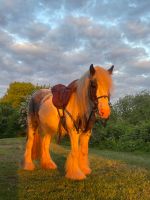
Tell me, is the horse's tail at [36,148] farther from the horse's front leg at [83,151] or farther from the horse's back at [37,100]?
the horse's front leg at [83,151]

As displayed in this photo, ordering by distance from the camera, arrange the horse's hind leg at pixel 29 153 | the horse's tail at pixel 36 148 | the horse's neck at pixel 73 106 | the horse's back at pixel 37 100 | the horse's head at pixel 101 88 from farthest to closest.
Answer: the horse's tail at pixel 36 148 < the horse's back at pixel 37 100 < the horse's hind leg at pixel 29 153 < the horse's neck at pixel 73 106 < the horse's head at pixel 101 88

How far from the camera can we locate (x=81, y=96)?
7.29 m

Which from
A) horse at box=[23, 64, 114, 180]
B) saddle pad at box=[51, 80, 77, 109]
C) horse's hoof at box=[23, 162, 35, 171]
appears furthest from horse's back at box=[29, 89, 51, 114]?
horse's hoof at box=[23, 162, 35, 171]

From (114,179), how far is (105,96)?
5.78ft

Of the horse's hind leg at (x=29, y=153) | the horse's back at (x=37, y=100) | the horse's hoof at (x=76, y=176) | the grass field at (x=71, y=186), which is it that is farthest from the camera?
the horse's back at (x=37, y=100)

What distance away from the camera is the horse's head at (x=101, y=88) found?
6.61 m

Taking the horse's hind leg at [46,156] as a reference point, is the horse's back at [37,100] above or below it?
→ above

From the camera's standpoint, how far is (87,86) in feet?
23.2

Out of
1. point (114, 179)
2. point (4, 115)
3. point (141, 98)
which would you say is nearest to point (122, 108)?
point (141, 98)

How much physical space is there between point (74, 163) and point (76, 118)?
0.91 metres

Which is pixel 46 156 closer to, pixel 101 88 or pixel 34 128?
pixel 34 128

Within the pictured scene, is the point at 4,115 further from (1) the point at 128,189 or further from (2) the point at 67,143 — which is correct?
(1) the point at 128,189

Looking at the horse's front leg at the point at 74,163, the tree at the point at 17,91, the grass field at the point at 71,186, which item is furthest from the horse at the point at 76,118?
the tree at the point at 17,91

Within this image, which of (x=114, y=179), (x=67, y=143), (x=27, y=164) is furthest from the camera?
(x=67, y=143)
